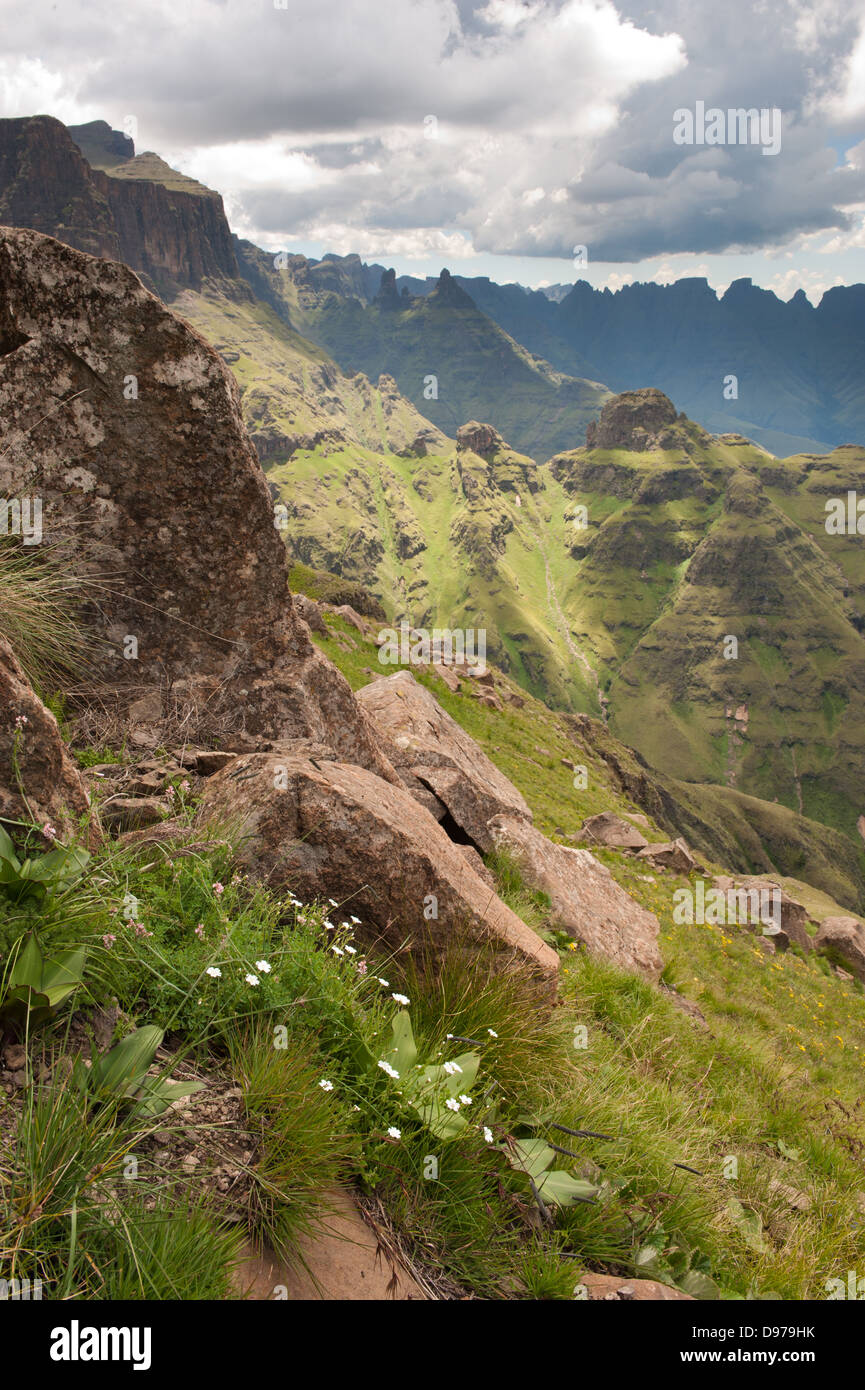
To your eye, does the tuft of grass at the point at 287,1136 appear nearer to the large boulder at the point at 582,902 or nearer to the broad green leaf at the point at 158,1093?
the broad green leaf at the point at 158,1093

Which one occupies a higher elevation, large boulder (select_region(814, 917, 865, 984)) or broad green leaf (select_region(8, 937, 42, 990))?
broad green leaf (select_region(8, 937, 42, 990))

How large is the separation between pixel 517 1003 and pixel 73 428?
25.2 feet

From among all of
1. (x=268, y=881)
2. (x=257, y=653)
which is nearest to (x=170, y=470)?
(x=257, y=653)

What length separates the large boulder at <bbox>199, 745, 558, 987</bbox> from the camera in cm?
541

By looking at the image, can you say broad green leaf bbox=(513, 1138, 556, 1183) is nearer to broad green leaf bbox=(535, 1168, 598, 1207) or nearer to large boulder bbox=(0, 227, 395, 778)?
broad green leaf bbox=(535, 1168, 598, 1207)

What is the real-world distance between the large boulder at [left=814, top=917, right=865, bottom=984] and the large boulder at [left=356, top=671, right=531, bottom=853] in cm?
1521

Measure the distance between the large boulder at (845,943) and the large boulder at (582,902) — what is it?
14.0 m

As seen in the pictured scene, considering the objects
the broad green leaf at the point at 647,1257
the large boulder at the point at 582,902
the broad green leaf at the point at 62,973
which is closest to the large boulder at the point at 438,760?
the large boulder at the point at 582,902

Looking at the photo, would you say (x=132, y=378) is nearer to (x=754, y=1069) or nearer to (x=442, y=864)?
(x=442, y=864)

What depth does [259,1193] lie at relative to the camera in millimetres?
3240

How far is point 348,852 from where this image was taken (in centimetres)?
566

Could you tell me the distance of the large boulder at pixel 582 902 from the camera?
1041 centimetres

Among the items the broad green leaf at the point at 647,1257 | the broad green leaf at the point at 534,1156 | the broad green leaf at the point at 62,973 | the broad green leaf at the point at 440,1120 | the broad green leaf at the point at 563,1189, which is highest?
the broad green leaf at the point at 62,973

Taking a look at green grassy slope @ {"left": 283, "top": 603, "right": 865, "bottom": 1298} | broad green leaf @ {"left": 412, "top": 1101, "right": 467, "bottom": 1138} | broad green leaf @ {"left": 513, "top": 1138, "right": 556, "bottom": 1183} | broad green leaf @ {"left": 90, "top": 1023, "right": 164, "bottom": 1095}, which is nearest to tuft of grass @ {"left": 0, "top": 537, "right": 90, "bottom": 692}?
broad green leaf @ {"left": 90, "top": 1023, "right": 164, "bottom": 1095}
